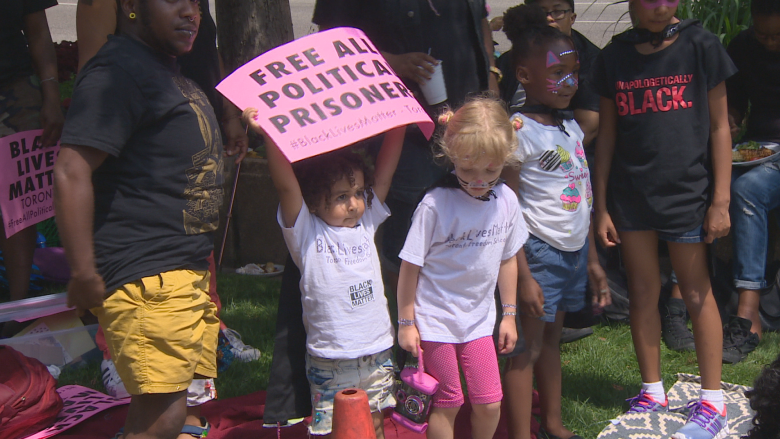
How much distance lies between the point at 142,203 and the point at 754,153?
3584 mm

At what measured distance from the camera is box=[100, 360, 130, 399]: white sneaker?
3650 mm

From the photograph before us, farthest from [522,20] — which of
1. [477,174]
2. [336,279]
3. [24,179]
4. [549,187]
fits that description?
[24,179]

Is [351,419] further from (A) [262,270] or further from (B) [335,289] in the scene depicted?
(A) [262,270]

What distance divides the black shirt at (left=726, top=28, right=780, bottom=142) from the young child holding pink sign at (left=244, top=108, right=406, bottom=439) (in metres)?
2.85

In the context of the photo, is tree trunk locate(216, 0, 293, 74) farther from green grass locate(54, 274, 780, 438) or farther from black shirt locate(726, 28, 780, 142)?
black shirt locate(726, 28, 780, 142)

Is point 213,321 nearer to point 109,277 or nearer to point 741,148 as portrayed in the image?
point 109,277

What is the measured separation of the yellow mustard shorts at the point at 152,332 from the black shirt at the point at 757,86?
3579 mm

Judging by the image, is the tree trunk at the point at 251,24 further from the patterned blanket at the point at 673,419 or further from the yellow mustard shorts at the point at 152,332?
the patterned blanket at the point at 673,419

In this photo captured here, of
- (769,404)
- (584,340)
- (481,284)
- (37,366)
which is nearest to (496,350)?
(481,284)

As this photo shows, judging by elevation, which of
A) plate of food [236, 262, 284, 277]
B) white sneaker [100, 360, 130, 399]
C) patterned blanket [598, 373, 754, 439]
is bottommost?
patterned blanket [598, 373, 754, 439]

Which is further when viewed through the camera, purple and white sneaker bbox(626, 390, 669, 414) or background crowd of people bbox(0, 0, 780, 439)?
purple and white sneaker bbox(626, 390, 669, 414)

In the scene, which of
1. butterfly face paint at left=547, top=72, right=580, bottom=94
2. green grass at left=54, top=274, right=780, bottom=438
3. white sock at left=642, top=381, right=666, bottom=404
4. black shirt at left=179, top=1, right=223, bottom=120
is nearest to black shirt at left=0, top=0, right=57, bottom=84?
black shirt at left=179, top=1, right=223, bottom=120

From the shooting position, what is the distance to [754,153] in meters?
4.48

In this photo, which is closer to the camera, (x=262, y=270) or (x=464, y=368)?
A: (x=464, y=368)
